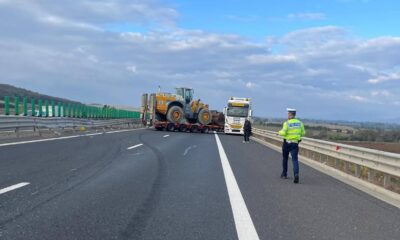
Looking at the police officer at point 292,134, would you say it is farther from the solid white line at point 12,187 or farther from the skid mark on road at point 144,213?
the solid white line at point 12,187

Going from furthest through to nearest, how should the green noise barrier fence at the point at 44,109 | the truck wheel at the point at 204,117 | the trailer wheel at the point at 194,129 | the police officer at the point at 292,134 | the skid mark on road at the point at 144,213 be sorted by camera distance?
the truck wheel at the point at 204,117 < the trailer wheel at the point at 194,129 < the green noise barrier fence at the point at 44,109 < the police officer at the point at 292,134 < the skid mark on road at the point at 144,213

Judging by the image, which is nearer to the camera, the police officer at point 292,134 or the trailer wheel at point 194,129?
the police officer at point 292,134

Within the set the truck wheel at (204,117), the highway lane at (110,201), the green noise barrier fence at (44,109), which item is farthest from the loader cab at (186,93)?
the highway lane at (110,201)

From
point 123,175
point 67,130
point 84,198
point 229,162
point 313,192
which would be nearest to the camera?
point 84,198

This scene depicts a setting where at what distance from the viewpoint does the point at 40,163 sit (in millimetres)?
12406

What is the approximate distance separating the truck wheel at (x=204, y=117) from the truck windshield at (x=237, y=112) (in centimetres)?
227

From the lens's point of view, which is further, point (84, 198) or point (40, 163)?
point (40, 163)

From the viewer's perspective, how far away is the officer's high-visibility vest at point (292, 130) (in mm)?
11633

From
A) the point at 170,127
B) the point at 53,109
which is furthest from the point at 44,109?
the point at 170,127

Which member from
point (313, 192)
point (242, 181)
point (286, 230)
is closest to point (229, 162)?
point (242, 181)

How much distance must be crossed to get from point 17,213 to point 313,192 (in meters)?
5.93

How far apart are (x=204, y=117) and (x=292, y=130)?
33412 millimetres

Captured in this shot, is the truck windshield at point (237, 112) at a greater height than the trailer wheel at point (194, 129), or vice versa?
the truck windshield at point (237, 112)

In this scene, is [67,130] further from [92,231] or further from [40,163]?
[92,231]
